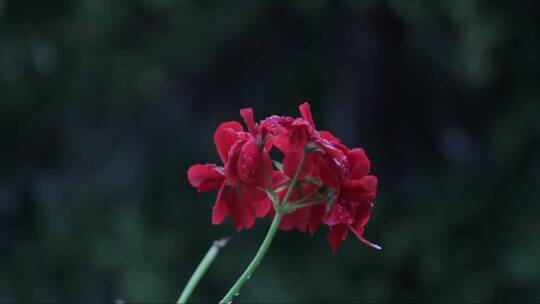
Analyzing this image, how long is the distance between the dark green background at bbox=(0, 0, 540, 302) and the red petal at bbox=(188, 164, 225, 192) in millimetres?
1912

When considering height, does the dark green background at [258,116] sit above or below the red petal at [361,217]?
below

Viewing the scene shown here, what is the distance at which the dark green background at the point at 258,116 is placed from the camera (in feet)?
10.2

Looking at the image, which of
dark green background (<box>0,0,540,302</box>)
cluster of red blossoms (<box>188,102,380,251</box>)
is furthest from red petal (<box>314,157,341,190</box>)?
dark green background (<box>0,0,540,302</box>)

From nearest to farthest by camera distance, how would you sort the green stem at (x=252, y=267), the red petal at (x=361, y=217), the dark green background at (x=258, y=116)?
the green stem at (x=252, y=267) → the red petal at (x=361, y=217) → the dark green background at (x=258, y=116)

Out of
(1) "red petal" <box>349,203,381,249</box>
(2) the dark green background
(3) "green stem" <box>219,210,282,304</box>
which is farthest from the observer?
(2) the dark green background

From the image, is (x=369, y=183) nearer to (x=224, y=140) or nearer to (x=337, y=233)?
(x=337, y=233)

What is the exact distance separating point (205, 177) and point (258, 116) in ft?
7.37

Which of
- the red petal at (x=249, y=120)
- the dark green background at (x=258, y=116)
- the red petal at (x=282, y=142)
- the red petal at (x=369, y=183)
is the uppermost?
the red petal at (x=249, y=120)

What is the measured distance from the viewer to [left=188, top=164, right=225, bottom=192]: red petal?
1.10m

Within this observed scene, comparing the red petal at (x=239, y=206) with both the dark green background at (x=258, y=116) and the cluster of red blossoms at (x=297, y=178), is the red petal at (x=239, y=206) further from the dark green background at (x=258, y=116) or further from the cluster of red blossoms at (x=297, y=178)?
the dark green background at (x=258, y=116)

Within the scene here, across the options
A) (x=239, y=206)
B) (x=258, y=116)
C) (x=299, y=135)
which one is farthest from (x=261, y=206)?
(x=258, y=116)

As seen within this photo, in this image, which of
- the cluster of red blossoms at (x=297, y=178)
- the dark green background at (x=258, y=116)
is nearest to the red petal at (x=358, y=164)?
the cluster of red blossoms at (x=297, y=178)

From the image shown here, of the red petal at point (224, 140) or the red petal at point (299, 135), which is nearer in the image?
the red petal at point (299, 135)

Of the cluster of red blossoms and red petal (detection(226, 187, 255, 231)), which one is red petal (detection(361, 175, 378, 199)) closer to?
the cluster of red blossoms
